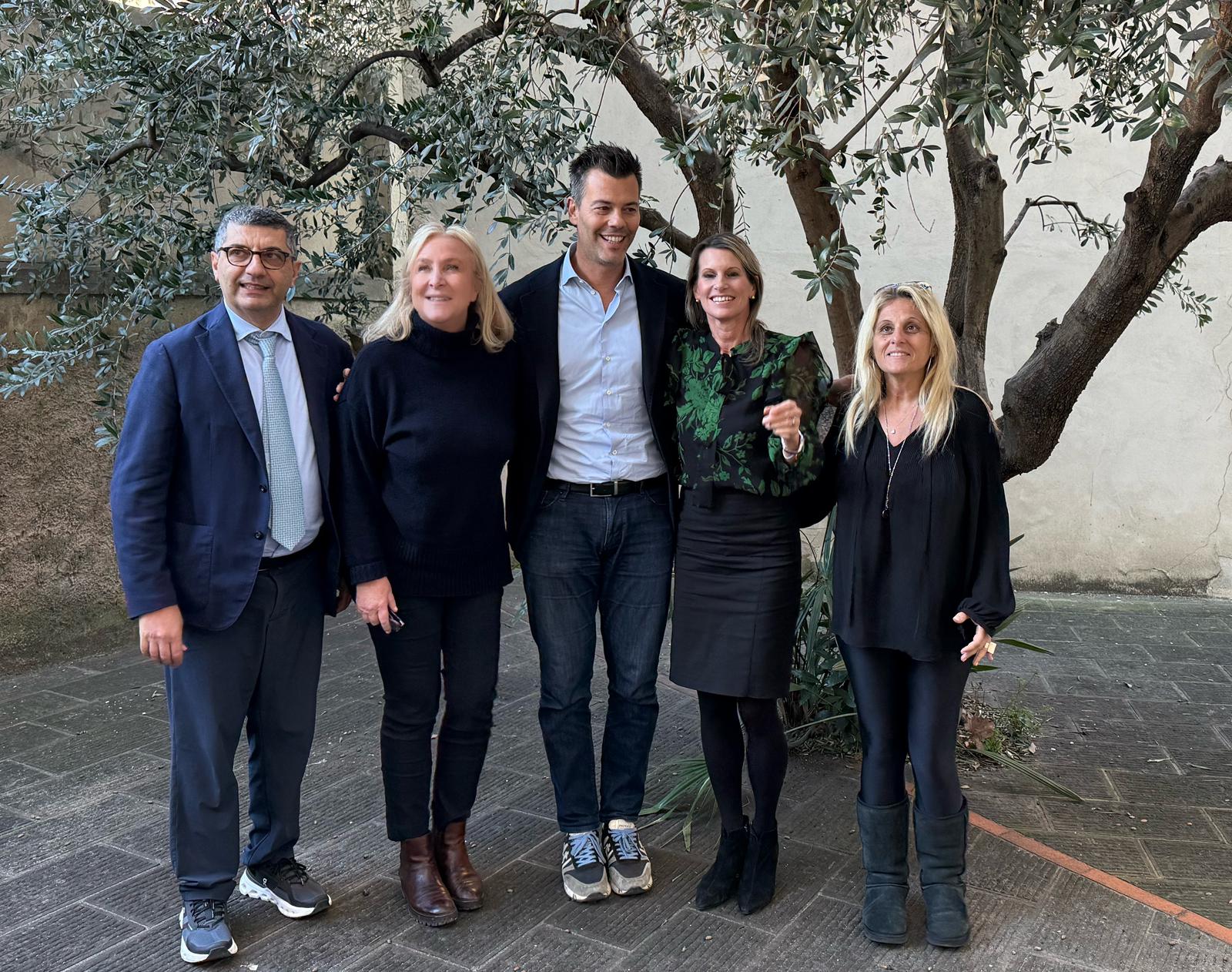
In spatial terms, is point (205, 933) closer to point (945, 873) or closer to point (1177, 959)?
point (945, 873)

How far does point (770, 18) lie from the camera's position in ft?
9.83

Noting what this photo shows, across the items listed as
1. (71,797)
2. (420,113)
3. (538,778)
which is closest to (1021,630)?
(538,778)

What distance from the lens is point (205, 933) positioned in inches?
123

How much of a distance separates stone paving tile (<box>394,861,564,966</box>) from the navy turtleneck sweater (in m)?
0.94

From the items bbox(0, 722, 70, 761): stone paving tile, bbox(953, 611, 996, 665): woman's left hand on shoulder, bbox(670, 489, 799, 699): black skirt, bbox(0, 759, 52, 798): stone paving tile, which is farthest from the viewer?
bbox(0, 722, 70, 761): stone paving tile

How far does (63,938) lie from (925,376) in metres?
2.81

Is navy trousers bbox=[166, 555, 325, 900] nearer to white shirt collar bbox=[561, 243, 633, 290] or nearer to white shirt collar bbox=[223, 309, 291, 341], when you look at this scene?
white shirt collar bbox=[223, 309, 291, 341]

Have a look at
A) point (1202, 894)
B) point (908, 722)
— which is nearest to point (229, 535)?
point (908, 722)

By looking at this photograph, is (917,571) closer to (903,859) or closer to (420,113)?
(903,859)

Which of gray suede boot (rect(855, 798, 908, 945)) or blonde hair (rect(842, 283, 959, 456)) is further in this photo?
gray suede boot (rect(855, 798, 908, 945))

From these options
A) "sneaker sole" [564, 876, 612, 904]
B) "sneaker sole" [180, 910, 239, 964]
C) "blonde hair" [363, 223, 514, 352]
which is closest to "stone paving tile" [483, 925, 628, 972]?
"sneaker sole" [564, 876, 612, 904]

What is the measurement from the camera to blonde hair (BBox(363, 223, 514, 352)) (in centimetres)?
316

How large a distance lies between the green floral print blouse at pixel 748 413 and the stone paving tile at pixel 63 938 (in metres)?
1.95

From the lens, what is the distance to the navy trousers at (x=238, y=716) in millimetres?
3082
